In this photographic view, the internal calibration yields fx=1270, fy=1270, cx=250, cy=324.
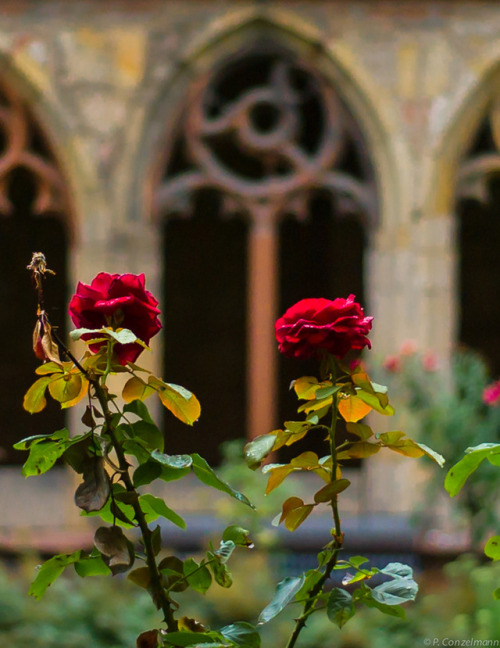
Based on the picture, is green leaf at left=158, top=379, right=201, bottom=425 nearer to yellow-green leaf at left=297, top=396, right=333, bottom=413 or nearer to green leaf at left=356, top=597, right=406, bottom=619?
yellow-green leaf at left=297, top=396, right=333, bottom=413

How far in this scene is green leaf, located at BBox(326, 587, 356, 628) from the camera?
4.65ft

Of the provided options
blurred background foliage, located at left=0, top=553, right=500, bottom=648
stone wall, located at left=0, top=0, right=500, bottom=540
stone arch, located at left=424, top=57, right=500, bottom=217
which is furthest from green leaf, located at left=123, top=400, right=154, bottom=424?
stone arch, located at left=424, top=57, right=500, bottom=217

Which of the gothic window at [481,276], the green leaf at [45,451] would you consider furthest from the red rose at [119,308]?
the gothic window at [481,276]

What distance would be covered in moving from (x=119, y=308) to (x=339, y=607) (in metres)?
0.42

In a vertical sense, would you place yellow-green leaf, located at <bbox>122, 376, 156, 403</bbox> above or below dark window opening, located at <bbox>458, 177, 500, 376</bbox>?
above

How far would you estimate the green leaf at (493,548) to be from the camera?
58.3 inches

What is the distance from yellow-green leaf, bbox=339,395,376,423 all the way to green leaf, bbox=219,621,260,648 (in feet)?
0.87

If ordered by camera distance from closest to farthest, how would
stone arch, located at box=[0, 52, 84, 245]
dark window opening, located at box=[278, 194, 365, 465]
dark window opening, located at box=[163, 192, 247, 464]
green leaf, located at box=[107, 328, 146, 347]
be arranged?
green leaf, located at box=[107, 328, 146, 347]
stone arch, located at box=[0, 52, 84, 245]
dark window opening, located at box=[278, 194, 365, 465]
dark window opening, located at box=[163, 192, 247, 464]

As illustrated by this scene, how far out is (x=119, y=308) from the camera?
140cm

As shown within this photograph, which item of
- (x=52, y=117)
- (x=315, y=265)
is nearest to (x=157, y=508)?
(x=52, y=117)

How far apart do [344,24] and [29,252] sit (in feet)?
11.3

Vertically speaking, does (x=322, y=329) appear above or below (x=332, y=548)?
above

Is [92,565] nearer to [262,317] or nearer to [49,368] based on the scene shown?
[49,368]

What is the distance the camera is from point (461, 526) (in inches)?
192
